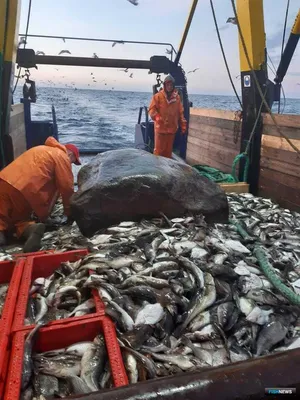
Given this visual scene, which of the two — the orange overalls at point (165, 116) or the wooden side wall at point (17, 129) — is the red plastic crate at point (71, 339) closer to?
the wooden side wall at point (17, 129)

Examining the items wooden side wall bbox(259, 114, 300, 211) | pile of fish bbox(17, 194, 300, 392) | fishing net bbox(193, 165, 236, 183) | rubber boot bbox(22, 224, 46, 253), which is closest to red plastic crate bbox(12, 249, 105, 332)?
pile of fish bbox(17, 194, 300, 392)

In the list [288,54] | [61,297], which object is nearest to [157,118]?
[288,54]

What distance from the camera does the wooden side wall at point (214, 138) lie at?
941 cm

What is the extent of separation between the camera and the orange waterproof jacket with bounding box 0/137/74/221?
5.52 m

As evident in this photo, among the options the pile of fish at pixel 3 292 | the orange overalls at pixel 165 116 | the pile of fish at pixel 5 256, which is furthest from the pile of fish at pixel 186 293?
the orange overalls at pixel 165 116

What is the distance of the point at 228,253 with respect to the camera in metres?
4.54

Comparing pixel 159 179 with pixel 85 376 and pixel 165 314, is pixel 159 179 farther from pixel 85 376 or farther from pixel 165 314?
pixel 85 376

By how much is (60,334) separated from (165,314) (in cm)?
97

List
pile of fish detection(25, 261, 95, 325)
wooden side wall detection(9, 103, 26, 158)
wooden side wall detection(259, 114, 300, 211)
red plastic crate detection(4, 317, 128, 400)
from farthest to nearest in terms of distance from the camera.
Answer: wooden side wall detection(9, 103, 26, 158) → wooden side wall detection(259, 114, 300, 211) → pile of fish detection(25, 261, 95, 325) → red plastic crate detection(4, 317, 128, 400)

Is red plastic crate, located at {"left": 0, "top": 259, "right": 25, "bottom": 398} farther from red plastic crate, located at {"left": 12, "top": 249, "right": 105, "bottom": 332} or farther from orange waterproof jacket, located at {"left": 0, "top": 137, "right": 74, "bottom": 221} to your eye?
orange waterproof jacket, located at {"left": 0, "top": 137, "right": 74, "bottom": 221}

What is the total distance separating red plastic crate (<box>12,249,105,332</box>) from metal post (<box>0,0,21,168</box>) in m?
3.43

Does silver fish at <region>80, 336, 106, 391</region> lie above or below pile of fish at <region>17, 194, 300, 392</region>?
below

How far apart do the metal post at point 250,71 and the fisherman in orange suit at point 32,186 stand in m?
4.74

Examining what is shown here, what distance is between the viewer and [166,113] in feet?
34.2
